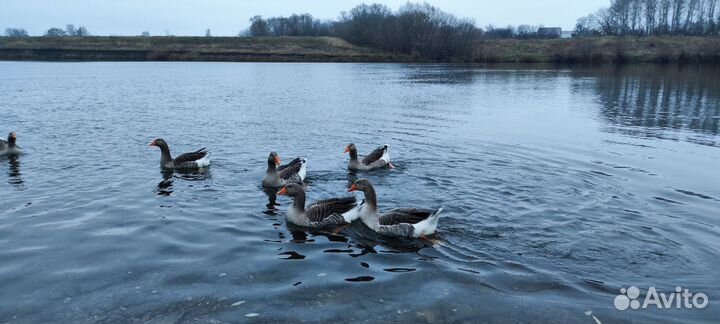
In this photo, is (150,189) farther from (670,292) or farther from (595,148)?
(595,148)

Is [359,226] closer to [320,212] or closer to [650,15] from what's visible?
[320,212]

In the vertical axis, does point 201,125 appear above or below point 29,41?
below

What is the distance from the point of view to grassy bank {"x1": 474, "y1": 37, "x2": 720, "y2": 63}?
9069cm

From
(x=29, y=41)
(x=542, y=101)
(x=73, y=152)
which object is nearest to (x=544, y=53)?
(x=542, y=101)

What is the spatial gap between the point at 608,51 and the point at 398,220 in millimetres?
97554

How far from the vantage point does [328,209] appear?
12.0 metres

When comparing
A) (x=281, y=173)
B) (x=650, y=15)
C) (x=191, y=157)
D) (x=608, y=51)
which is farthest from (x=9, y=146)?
(x=650, y=15)

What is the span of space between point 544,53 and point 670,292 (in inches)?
3958

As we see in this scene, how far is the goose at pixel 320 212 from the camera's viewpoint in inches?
466

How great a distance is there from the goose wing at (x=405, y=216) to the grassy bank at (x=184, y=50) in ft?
316

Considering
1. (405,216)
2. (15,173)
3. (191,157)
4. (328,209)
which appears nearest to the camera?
(405,216)

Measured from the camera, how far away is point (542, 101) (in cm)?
3753

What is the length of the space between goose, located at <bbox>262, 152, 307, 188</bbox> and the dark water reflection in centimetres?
48

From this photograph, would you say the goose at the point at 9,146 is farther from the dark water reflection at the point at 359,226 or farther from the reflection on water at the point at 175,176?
the reflection on water at the point at 175,176
